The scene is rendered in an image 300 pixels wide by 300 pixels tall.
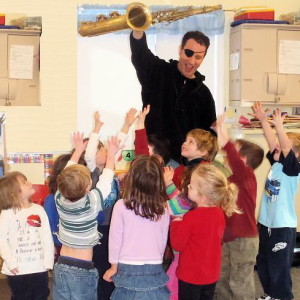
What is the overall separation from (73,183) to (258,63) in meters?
3.02

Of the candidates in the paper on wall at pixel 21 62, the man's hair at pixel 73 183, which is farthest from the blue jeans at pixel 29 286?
the paper on wall at pixel 21 62

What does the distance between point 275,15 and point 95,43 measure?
1910mm

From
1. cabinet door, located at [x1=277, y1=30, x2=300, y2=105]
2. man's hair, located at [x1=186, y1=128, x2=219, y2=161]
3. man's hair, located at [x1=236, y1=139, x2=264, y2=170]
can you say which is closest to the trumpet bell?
man's hair, located at [x1=186, y1=128, x2=219, y2=161]

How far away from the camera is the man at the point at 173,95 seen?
13.2 ft

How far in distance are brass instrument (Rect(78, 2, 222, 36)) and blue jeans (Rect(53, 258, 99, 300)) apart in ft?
5.52

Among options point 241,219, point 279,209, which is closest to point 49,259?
point 241,219

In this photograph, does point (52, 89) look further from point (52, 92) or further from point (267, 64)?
point (267, 64)

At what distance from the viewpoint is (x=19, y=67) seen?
509 cm

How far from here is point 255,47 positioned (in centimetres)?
534

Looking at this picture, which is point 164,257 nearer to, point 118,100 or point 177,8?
point 118,100

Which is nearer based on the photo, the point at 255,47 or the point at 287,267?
the point at 287,267

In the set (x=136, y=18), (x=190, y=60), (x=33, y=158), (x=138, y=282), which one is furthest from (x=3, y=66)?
(x=138, y=282)

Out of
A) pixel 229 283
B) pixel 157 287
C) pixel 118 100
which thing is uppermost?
pixel 118 100

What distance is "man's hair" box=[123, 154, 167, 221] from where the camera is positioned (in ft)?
9.60
